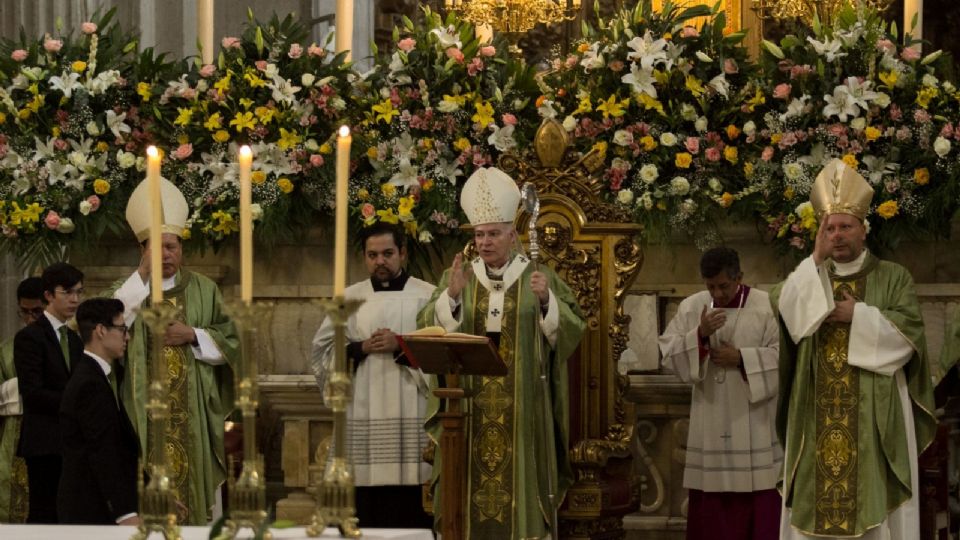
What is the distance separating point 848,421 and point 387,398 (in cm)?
200

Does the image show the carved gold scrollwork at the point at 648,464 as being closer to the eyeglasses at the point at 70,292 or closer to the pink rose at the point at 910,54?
the pink rose at the point at 910,54

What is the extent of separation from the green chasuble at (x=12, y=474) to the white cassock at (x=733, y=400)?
2.97 metres

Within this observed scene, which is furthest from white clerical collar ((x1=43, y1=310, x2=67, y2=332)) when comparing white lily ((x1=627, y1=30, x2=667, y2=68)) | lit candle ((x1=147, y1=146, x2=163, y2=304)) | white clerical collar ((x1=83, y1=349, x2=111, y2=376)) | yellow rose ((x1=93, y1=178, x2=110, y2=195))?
lit candle ((x1=147, y1=146, x2=163, y2=304))

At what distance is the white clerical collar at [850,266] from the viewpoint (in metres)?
7.80

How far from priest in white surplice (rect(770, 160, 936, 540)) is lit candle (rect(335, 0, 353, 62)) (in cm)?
253

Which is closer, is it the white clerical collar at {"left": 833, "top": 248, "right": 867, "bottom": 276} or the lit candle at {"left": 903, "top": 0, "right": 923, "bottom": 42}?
the white clerical collar at {"left": 833, "top": 248, "right": 867, "bottom": 276}

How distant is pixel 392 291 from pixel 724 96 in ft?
5.65

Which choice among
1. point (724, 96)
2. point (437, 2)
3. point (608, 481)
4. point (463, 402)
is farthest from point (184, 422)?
point (437, 2)

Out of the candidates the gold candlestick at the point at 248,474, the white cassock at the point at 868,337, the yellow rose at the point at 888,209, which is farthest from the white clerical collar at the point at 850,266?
the gold candlestick at the point at 248,474

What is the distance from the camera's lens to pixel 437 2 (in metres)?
14.9

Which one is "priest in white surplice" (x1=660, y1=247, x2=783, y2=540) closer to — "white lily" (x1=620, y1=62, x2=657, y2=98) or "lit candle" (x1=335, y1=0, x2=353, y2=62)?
"white lily" (x1=620, y1=62, x2=657, y2=98)

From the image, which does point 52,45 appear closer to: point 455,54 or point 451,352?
point 455,54

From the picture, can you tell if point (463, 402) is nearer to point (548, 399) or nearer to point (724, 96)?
point (548, 399)

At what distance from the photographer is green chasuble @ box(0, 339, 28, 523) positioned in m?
8.69
